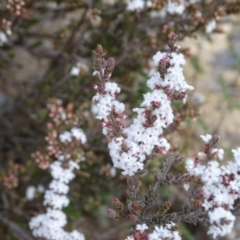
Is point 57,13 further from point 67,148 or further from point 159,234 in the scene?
point 159,234

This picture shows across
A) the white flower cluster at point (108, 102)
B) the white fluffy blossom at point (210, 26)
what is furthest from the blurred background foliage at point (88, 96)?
the white flower cluster at point (108, 102)

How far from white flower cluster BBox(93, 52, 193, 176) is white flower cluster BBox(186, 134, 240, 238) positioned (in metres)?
0.15

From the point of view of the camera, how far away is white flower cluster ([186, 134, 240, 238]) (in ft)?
4.83

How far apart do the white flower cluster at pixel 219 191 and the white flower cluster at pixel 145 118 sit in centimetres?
15

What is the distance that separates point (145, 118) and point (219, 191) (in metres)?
0.31

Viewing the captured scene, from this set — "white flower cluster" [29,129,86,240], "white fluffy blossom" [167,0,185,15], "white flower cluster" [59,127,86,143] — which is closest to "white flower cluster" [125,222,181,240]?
"white flower cluster" [29,129,86,240]

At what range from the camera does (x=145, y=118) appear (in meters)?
1.64

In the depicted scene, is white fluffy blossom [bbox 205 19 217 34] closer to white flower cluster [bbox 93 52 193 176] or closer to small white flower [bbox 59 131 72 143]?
small white flower [bbox 59 131 72 143]

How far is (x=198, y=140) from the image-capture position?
3.84m

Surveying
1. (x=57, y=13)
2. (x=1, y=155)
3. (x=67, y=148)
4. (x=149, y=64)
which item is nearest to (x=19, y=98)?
(x=1, y=155)

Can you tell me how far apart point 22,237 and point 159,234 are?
1243mm

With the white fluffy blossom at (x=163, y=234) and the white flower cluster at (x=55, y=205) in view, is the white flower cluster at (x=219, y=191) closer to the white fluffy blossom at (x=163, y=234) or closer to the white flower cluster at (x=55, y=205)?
the white fluffy blossom at (x=163, y=234)

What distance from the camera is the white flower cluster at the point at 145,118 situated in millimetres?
1609

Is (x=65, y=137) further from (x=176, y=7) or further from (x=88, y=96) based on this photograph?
(x=176, y=7)
